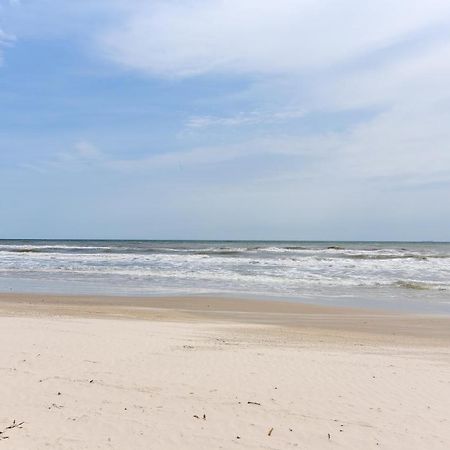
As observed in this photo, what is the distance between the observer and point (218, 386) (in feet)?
19.2

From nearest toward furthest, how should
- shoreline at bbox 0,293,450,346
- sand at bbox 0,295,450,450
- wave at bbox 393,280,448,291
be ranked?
sand at bbox 0,295,450,450 → shoreline at bbox 0,293,450,346 → wave at bbox 393,280,448,291

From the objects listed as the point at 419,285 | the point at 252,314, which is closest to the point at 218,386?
the point at 252,314

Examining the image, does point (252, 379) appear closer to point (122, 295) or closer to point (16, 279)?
point (122, 295)

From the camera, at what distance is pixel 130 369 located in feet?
21.4

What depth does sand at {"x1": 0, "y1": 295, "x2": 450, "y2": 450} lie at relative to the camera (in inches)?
175

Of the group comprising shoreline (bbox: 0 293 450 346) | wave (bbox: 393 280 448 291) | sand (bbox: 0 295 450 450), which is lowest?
shoreline (bbox: 0 293 450 346)

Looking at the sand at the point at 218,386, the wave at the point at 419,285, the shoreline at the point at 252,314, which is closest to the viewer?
the sand at the point at 218,386

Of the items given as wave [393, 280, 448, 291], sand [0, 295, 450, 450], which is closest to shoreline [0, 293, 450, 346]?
sand [0, 295, 450, 450]

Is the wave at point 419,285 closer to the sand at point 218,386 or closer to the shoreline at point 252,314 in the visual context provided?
the shoreline at point 252,314

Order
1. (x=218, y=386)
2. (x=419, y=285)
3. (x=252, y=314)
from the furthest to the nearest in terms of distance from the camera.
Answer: (x=419, y=285)
(x=252, y=314)
(x=218, y=386)

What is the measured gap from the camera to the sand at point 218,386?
4441mm

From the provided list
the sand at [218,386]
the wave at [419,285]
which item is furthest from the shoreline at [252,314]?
the wave at [419,285]

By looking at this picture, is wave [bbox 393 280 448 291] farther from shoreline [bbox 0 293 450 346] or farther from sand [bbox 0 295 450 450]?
sand [bbox 0 295 450 450]

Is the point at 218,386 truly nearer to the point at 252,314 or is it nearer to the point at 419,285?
the point at 252,314
